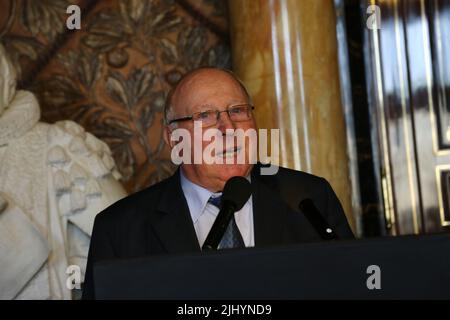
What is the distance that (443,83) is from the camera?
3521 millimetres

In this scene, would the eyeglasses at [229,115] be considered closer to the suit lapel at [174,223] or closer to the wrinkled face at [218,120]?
the wrinkled face at [218,120]

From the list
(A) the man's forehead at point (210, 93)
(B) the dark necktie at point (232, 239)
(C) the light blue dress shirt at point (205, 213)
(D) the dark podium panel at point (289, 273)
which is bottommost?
(D) the dark podium panel at point (289, 273)

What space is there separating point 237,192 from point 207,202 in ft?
1.71

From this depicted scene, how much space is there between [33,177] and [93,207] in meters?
0.23

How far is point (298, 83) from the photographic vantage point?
3184 mm

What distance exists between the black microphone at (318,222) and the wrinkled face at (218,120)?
43 centimetres

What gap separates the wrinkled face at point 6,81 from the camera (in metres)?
2.85

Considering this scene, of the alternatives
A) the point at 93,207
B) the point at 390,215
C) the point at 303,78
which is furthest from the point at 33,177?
the point at 390,215

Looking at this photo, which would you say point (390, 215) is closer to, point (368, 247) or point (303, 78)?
point (303, 78)

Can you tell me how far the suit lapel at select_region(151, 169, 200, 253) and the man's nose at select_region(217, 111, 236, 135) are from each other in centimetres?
19

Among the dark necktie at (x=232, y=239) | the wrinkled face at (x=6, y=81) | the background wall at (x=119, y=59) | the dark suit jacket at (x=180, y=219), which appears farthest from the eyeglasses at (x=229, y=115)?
the background wall at (x=119, y=59)

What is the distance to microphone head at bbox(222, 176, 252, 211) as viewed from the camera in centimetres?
143

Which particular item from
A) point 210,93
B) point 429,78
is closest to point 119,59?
point 429,78

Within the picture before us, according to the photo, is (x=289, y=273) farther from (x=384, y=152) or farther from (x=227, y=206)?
(x=384, y=152)
